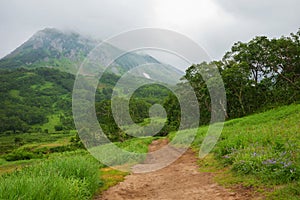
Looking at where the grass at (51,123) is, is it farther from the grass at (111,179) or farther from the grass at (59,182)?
the grass at (59,182)

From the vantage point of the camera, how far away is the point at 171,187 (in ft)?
28.3

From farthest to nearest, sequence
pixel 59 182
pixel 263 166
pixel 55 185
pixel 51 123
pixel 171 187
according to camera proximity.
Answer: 1. pixel 51 123
2. pixel 171 187
3. pixel 263 166
4. pixel 59 182
5. pixel 55 185

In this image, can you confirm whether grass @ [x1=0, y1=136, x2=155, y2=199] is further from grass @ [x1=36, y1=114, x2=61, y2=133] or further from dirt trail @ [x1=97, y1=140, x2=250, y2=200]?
grass @ [x1=36, y1=114, x2=61, y2=133]

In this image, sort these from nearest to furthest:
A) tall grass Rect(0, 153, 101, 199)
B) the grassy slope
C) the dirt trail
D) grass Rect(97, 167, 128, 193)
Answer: tall grass Rect(0, 153, 101, 199)
the grassy slope
the dirt trail
grass Rect(97, 167, 128, 193)

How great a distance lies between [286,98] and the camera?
34125 millimetres

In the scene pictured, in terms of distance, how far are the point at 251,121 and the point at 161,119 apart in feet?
54.4

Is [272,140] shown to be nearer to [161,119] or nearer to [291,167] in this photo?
[291,167]

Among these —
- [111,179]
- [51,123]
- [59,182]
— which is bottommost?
[111,179]

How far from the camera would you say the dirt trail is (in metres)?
7.27

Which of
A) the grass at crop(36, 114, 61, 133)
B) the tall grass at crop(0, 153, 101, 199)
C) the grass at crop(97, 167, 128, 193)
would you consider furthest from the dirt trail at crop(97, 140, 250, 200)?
the grass at crop(36, 114, 61, 133)

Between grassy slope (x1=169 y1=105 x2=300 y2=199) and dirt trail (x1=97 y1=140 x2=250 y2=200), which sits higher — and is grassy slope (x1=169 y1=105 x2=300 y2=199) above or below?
above

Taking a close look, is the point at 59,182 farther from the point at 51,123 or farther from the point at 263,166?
the point at 51,123

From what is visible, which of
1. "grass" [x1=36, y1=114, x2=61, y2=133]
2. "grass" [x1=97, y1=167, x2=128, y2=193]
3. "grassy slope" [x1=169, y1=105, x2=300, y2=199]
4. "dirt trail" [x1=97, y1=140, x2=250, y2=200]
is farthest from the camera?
"grass" [x1=36, y1=114, x2=61, y2=133]

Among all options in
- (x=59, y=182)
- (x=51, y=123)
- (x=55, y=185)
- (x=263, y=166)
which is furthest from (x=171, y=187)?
(x=51, y=123)
